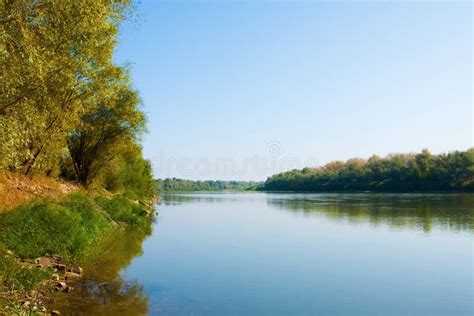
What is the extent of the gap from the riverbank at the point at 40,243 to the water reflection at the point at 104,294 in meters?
0.38

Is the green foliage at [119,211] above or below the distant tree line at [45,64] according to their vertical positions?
below

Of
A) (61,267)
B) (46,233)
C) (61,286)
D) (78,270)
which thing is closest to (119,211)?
(46,233)

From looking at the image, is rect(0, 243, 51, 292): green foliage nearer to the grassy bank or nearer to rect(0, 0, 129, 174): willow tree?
the grassy bank

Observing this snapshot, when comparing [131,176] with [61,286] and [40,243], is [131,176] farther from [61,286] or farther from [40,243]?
[61,286]

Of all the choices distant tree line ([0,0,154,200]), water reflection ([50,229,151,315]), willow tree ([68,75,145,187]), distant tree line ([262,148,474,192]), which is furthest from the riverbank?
distant tree line ([262,148,474,192])

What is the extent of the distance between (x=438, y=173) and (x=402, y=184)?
12089 mm

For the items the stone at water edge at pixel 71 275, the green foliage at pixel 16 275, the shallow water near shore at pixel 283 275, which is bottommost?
the shallow water near shore at pixel 283 275

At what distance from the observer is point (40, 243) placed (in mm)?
16375

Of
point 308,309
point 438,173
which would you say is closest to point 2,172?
point 308,309

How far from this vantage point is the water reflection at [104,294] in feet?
36.9

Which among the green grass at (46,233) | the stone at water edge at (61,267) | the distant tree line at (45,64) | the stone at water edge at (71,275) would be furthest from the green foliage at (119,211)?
the stone at water edge at (71,275)

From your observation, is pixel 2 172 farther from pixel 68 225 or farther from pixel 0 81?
pixel 0 81

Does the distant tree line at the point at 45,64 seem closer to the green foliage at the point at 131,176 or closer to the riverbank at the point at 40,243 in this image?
the riverbank at the point at 40,243

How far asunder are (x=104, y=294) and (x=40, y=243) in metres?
5.11
